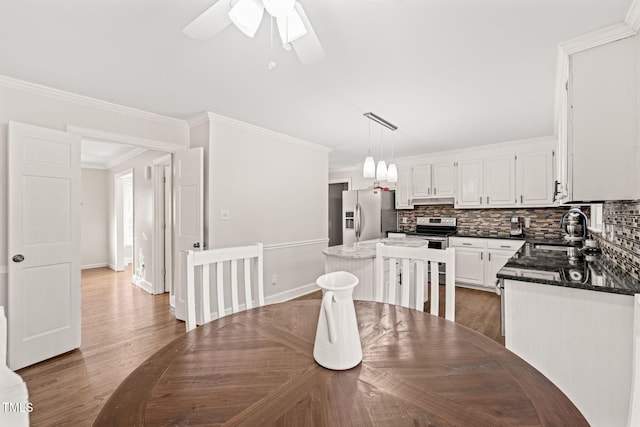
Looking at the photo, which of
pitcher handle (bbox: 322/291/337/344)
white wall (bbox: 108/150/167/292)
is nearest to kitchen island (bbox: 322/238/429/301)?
pitcher handle (bbox: 322/291/337/344)

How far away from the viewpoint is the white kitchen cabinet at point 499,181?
431 cm

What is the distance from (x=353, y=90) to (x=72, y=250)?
111 inches

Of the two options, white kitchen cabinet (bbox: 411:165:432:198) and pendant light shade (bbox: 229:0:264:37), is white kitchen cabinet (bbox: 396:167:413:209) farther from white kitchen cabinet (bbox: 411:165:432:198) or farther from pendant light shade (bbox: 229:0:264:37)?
pendant light shade (bbox: 229:0:264:37)

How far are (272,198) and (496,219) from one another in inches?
140

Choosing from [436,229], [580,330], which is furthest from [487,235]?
[580,330]

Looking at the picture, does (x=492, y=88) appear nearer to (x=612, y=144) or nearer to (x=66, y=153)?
(x=612, y=144)

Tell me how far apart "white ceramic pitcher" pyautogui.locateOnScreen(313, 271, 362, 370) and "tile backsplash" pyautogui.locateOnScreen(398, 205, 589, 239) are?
15.0 feet

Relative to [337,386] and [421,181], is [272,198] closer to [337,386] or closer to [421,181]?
[421,181]

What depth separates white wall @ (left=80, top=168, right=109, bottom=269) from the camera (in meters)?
6.14

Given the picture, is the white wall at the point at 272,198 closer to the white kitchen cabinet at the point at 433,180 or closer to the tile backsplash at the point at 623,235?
the white kitchen cabinet at the point at 433,180

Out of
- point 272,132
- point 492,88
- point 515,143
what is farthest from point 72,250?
point 515,143

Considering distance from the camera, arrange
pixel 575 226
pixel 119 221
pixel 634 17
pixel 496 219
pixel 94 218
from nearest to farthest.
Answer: pixel 634 17 → pixel 575 226 → pixel 496 219 → pixel 119 221 → pixel 94 218

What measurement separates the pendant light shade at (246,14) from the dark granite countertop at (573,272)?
1.84 meters

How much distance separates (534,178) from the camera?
413 cm
